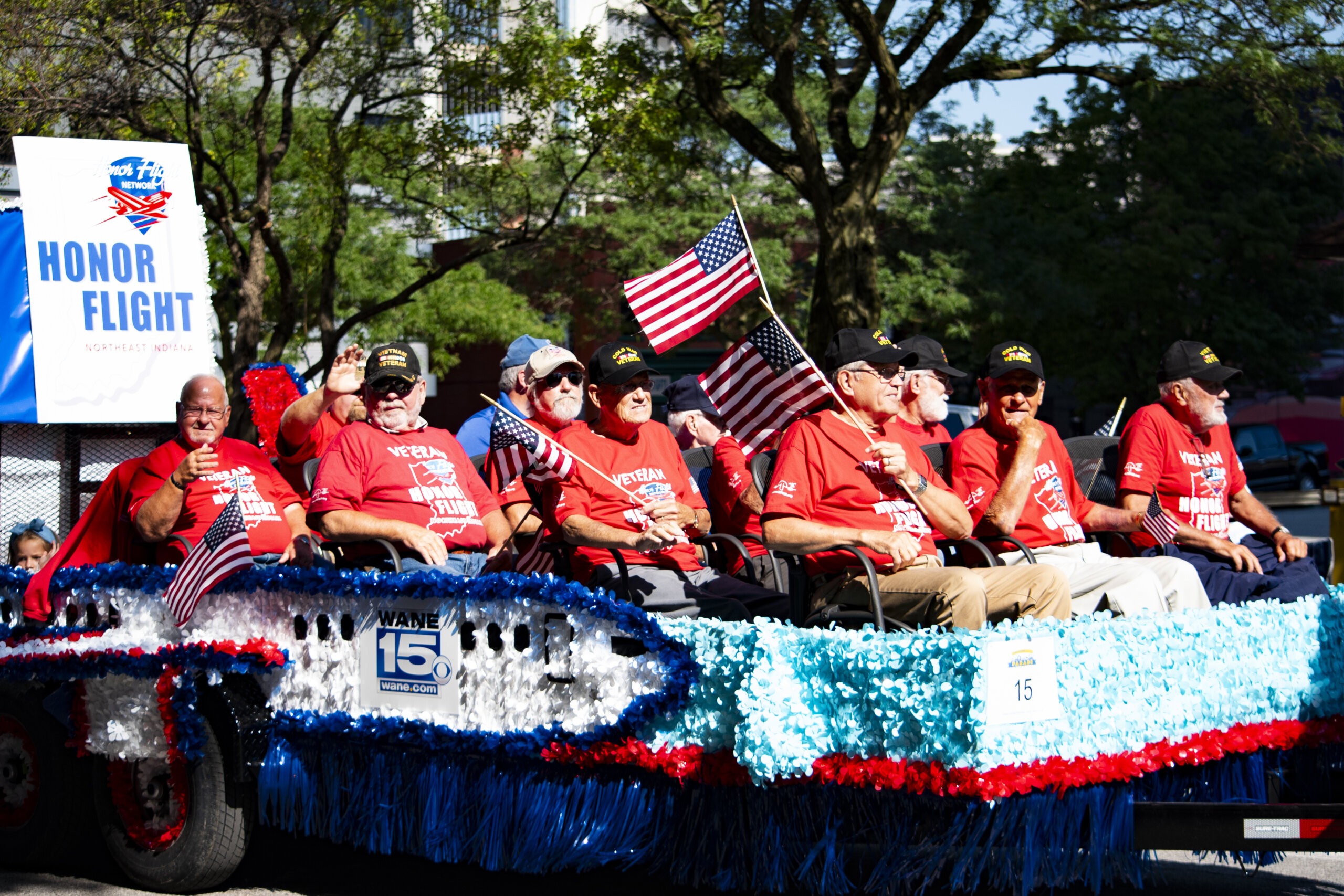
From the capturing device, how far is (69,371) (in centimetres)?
831

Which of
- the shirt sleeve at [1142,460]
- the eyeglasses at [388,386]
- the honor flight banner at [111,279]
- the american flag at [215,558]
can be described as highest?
the honor flight banner at [111,279]

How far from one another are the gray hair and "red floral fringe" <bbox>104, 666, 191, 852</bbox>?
2.48 metres

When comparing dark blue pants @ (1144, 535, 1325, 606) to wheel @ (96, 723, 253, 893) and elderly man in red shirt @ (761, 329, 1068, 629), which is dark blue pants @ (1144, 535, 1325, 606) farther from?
wheel @ (96, 723, 253, 893)

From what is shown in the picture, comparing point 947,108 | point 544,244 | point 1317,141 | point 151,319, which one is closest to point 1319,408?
point 947,108

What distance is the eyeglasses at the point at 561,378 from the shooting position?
22.4 ft

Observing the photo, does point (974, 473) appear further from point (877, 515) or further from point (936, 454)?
point (877, 515)

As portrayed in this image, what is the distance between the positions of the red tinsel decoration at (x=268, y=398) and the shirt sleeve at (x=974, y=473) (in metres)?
3.28

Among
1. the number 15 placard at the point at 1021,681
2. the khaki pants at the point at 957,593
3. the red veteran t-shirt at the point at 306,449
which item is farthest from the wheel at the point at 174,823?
the number 15 placard at the point at 1021,681

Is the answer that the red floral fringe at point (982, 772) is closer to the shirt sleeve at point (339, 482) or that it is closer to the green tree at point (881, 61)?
the shirt sleeve at point (339, 482)

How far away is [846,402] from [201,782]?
2.75m

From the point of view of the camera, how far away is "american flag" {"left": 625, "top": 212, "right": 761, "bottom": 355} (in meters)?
6.15

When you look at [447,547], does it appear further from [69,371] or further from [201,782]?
[69,371]

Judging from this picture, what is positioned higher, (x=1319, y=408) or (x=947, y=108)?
(x=947, y=108)

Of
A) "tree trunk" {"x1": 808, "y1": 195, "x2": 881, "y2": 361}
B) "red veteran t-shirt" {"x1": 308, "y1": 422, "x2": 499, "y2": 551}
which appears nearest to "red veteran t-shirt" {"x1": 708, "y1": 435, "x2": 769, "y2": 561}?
"red veteran t-shirt" {"x1": 308, "y1": 422, "x2": 499, "y2": 551}
